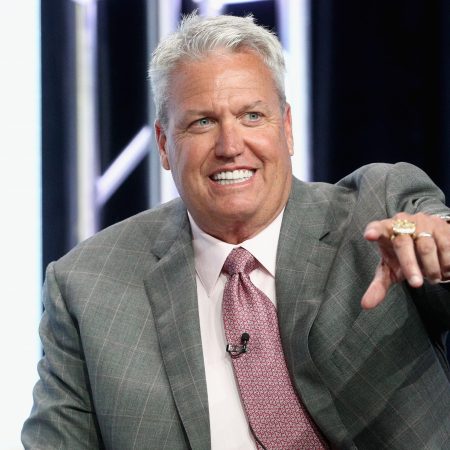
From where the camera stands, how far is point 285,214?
6.57 ft

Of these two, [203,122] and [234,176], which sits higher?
[203,122]

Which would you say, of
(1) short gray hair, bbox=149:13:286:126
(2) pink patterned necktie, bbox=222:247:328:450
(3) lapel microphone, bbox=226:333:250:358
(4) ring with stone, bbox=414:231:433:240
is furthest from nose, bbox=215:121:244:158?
(4) ring with stone, bbox=414:231:433:240

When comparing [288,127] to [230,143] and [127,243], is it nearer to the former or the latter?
[230,143]

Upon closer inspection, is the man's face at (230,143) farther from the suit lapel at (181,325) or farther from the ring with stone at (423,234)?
the ring with stone at (423,234)

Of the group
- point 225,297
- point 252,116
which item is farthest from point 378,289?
point 252,116

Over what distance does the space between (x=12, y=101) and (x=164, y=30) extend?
60 cm

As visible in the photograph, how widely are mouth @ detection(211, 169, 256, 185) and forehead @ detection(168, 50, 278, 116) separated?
157mm

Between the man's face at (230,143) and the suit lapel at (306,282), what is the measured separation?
66mm

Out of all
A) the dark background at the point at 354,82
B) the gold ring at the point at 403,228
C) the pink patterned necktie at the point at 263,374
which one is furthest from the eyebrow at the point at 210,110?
the dark background at the point at 354,82

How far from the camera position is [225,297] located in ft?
6.35

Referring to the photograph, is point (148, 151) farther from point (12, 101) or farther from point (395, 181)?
point (395, 181)

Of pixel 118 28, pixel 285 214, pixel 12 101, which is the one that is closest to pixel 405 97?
pixel 285 214

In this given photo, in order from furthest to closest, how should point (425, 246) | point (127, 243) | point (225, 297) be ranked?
1. point (127, 243)
2. point (225, 297)
3. point (425, 246)

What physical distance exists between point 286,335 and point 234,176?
1.21 feet
